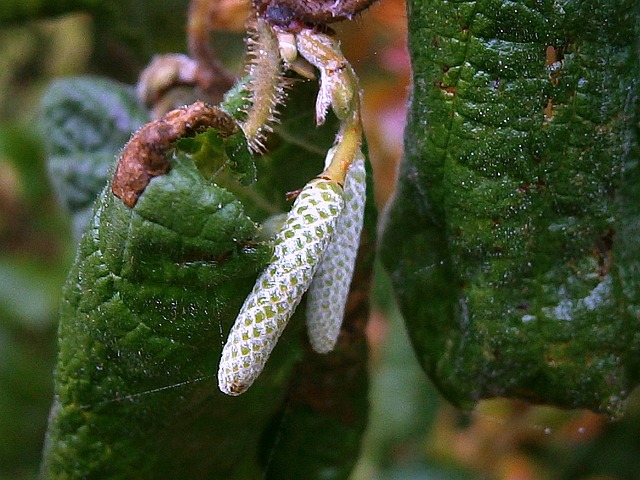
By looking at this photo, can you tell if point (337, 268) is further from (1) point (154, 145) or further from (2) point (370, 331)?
(2) point (370, 331)

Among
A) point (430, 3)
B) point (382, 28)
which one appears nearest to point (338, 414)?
point (430, 3)

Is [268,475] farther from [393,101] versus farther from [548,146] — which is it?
[393,101]

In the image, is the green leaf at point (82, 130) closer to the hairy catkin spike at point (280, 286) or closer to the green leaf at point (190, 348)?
the green leaf at point (190, 348)

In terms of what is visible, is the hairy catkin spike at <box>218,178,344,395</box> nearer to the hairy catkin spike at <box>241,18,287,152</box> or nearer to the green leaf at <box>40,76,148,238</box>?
the hairy catkin spike at <box>241,18,287,152</box>

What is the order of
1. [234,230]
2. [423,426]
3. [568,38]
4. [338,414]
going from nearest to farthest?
1. [234,230]
2. [568,38]
3. [338,414]
4. [423,426]

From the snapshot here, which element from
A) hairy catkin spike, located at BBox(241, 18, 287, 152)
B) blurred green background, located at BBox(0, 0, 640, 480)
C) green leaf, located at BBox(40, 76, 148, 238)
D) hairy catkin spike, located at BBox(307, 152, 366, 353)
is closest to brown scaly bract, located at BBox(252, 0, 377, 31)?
hairy catkin spike, located at BBox(241, 18, 287, 152)

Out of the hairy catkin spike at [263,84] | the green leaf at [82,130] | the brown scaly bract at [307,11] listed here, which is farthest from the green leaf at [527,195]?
the green leaf at [82,130]
